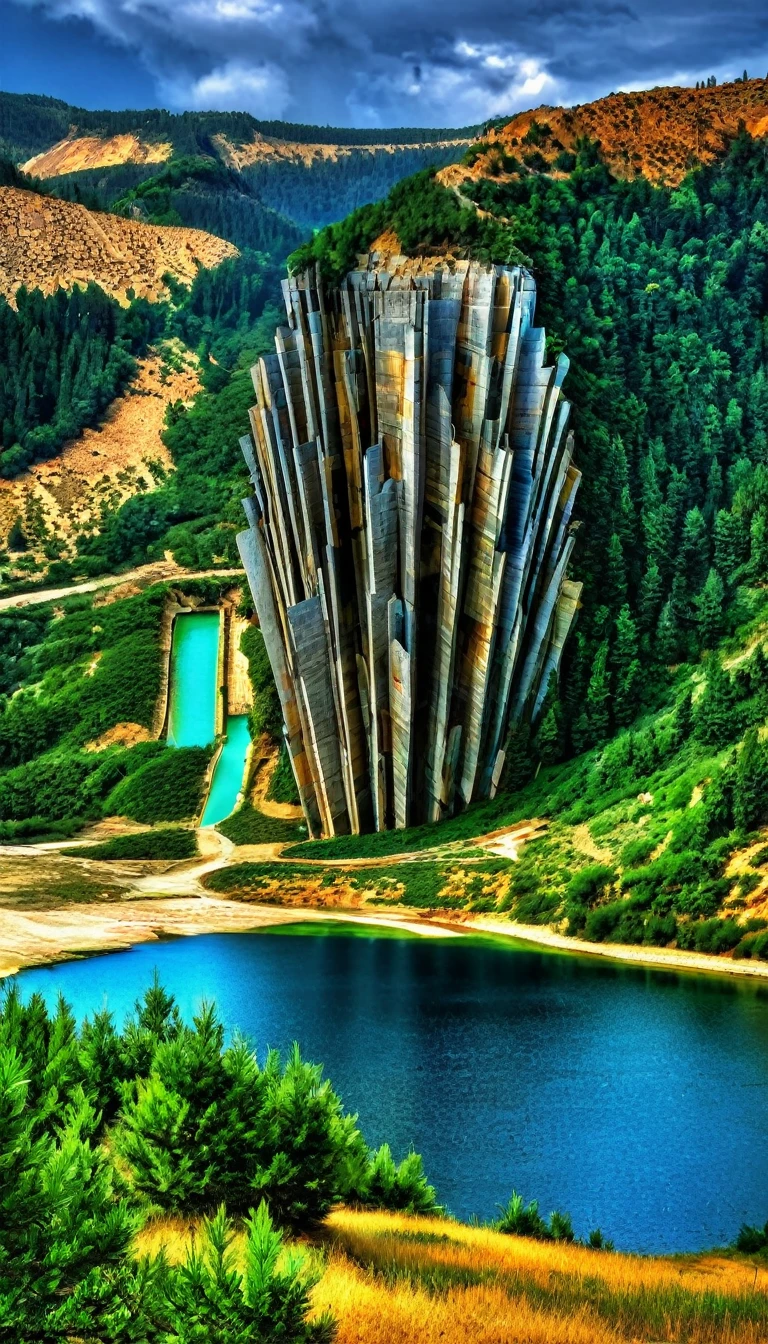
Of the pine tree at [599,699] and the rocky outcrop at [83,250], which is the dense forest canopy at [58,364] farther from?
the pine tree at [599,699]

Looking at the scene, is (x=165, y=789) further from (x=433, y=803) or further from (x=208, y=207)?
(x=208, y=207)

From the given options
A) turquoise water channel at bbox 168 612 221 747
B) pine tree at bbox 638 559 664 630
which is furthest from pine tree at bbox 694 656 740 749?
turquoise water channel at bbox 168 612 221 747

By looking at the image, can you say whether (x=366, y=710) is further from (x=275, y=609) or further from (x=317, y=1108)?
(x=317, y=1108)

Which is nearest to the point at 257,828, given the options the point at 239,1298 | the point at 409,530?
the point at 409,530

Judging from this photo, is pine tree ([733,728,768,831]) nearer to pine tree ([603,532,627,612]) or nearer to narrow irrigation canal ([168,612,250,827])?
pine tree ([603,532,627,612])


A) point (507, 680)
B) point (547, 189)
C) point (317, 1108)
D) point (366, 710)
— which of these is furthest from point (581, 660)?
point (317, 1108)
